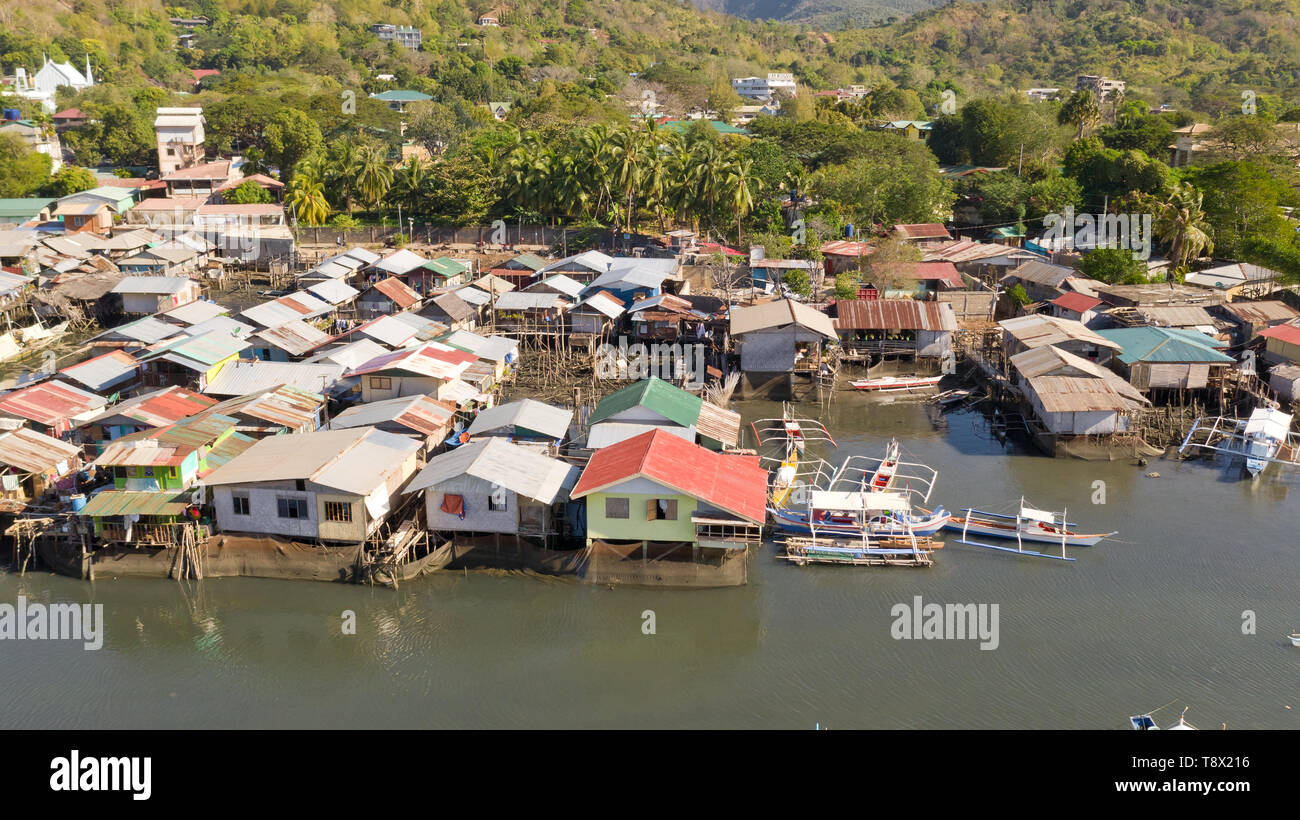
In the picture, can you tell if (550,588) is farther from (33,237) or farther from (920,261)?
(33,237)

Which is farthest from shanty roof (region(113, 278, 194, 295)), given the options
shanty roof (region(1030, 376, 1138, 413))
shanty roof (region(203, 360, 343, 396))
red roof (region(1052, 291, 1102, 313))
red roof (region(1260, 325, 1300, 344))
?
red roof (region(1260, 325, 1300, 344))

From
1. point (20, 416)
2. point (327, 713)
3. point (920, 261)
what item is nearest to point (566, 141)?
point (920, 261)

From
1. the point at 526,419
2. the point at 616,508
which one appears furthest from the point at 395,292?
the point at 616,508

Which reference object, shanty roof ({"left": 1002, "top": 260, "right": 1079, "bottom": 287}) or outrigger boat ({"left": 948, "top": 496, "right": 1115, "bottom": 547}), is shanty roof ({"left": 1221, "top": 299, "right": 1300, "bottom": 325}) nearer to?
shanty roof ({"left": 1002, "top": 260, "right": 1079, "bottom": 287})

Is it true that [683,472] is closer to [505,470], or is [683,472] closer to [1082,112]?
[505,470]

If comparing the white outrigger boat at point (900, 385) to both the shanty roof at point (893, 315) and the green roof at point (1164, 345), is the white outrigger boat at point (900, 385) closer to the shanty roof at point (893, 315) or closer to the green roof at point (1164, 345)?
the shanty roof at point (893, 315)

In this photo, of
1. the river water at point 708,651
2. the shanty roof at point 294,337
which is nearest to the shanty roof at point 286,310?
the shanty roof at point 294,337
